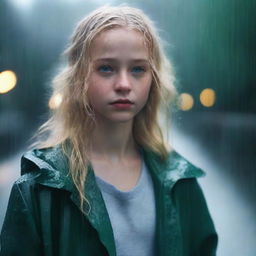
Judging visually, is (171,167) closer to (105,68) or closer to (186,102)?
(105,68)

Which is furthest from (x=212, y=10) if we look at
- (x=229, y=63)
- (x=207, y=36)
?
(x=229, y=63)

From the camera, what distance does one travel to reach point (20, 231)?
0.93m

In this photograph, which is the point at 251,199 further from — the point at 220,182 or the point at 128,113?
the point at 128,113

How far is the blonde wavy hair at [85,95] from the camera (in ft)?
3.32

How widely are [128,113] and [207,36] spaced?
896mm

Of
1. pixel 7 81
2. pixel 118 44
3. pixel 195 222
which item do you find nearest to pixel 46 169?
pixel 118 44

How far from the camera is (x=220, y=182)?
178cm

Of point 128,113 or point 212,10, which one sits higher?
point 212,10

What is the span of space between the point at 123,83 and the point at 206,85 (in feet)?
2.85

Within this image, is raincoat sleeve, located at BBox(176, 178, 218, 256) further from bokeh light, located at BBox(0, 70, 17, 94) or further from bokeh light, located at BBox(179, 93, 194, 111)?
bokeh light, located at BBox(0, 70, 17, 94)

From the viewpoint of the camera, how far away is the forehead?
38.7 inches

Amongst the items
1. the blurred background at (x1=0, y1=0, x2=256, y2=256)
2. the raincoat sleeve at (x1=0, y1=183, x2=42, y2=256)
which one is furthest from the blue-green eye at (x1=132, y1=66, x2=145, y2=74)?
the blurred background at (x1=0, y1=0, x2=256, y2=256)

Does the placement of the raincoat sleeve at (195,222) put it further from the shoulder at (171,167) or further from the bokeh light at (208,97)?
the bokeh light at (208,97)

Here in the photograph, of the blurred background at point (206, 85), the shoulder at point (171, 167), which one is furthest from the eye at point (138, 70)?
the blurred background at point (206, 85)
